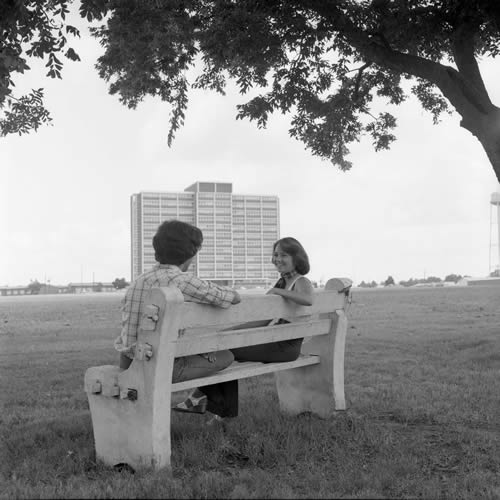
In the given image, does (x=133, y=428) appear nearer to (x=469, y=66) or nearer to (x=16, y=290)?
(x=469, y=66)

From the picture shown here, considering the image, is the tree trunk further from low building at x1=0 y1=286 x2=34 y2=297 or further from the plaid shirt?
low building at x1=0 y1=286 x2=34 y2=297

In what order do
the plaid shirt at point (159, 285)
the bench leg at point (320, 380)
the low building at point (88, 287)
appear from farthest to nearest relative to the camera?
the low building at point (88, 287) → the bench leg at point (320, 380) → the plaid shirt at point (159, 285)

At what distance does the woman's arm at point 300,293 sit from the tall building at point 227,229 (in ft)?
377

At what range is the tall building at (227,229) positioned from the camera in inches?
5054

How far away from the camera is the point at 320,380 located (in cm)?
514

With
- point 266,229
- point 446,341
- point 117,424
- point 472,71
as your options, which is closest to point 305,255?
point 117,424

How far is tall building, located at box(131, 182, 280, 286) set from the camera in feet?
421

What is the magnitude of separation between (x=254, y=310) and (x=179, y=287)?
1.92 feet

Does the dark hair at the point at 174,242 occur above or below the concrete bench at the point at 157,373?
above

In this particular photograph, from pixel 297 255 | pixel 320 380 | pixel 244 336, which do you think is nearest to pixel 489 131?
pixel 297 255

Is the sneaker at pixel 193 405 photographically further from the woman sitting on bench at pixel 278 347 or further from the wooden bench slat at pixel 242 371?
the wooden bench slat at pixel 242 371

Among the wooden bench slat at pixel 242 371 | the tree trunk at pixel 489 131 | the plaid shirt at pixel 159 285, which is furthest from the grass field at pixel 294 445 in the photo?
the tree trunk at pixel 489 131

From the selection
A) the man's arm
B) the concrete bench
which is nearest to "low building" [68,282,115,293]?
the concrete bench

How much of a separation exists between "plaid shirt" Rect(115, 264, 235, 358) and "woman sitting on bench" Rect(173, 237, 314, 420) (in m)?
0.78
